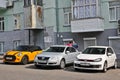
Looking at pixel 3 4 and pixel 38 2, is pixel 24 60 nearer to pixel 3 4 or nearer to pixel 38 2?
pixel 38 2

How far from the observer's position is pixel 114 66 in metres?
18.2

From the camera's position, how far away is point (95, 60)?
16.0 m

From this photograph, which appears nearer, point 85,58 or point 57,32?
point 85,58

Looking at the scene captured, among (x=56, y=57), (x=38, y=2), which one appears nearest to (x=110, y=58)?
(x=56, y=57)

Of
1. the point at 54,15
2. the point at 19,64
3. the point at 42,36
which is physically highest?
the point at 54,15

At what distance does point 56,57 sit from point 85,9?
8886 mm

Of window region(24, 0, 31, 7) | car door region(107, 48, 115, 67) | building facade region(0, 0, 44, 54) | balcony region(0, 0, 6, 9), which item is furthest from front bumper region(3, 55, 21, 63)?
balcony region(0, 0, 6, 9)

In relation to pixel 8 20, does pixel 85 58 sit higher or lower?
lower

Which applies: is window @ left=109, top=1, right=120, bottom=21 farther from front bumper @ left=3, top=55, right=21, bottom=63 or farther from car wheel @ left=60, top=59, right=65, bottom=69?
front bumper @ left=3, top=55, right=21, bottom=63

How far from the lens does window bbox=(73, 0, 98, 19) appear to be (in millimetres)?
24936

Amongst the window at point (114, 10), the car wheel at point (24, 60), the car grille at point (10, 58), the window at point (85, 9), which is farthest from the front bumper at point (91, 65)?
the window at point (85, 9)

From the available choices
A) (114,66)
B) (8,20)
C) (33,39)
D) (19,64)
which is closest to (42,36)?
(33,39)

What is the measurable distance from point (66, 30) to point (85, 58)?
440 inches

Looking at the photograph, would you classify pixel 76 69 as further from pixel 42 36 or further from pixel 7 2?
pixel 7 2
